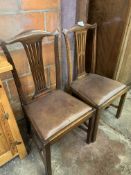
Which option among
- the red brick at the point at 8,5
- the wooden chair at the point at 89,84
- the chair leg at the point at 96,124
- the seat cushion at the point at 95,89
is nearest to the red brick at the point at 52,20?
the wooden chair at the point at 89,84

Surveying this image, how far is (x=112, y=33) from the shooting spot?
1.43 m

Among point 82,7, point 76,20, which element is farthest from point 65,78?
point 82,7

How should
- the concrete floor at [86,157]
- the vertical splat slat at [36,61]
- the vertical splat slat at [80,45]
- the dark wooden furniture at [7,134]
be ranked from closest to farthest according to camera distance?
the dark wooden furniture at [7,134]
the vertical splat slat at [36,61]
the concrete floor at [86,157]
the vertical splat slat at [80,45]

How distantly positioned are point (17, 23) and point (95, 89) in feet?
2.77

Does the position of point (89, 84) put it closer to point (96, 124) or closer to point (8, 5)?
point (96, 124)

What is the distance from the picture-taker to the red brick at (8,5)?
107 centimetres

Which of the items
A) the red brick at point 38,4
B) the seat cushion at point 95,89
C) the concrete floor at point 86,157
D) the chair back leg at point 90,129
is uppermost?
the red brick at point 38,4

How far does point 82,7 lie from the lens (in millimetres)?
1407

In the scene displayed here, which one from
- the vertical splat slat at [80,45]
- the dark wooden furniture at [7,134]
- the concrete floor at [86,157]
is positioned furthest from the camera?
the vertical splat slat at [80,45]

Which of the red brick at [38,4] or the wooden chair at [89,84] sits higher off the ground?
the red brick at [38,4]

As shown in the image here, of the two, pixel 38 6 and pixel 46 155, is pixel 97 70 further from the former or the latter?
pixel 46 155

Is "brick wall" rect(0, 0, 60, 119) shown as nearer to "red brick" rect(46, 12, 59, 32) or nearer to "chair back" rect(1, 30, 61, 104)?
"red brick" rect(46, 12, 59, 32)

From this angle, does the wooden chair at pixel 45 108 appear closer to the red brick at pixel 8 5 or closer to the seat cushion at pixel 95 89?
the seat cushion at pixel 95 89

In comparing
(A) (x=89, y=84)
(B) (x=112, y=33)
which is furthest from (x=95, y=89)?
(B) (x=112, y=33)
